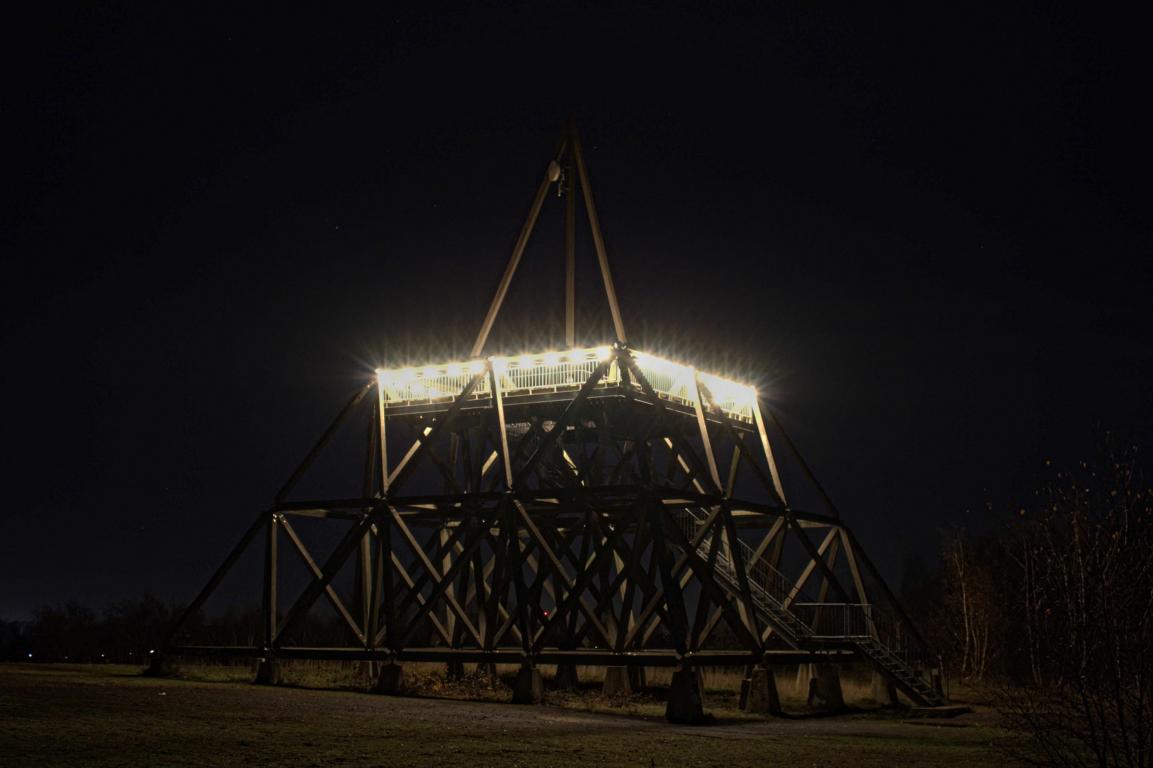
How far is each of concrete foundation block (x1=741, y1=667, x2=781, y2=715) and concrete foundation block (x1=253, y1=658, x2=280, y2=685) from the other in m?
13.4

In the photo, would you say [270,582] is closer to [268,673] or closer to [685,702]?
[268,673]

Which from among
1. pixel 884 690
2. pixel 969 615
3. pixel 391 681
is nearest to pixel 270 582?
pixel 391 681

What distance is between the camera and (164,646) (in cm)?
4259

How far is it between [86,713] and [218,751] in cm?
571

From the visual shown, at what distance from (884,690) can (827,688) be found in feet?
8.35

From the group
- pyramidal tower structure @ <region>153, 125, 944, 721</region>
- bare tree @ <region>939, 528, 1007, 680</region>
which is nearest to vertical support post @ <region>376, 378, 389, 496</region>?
pyramidal tower structure @ <region>153, 125, 944, 721</region>

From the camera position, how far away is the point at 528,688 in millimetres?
34031

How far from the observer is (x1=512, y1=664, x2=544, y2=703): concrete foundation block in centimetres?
3394

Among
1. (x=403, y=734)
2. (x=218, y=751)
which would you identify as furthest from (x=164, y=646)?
(x=218, y=751)

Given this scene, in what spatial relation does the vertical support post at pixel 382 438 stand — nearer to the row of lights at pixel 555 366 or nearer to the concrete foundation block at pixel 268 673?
the row of lights at pixel 555 366

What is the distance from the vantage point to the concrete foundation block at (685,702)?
30.6 m

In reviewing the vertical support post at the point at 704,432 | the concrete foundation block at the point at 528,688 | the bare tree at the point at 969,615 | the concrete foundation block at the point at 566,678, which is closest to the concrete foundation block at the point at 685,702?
the concrete foundation block at the point at 528,688

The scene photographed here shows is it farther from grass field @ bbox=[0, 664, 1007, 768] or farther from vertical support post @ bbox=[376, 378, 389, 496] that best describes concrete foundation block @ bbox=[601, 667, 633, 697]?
vertical support post @ bbox=[376, 378, 389, 496]

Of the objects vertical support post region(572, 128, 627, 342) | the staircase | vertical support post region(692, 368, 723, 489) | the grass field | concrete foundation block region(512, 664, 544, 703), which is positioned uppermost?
vertical support post region(572, 128, 627, 342)
